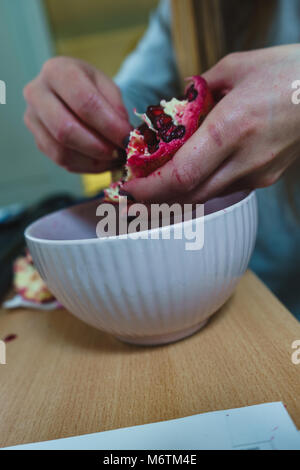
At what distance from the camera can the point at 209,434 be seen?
0.24m

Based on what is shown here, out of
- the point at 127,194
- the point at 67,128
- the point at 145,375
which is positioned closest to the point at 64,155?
the point at 67,128

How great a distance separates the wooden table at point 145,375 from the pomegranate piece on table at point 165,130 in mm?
179

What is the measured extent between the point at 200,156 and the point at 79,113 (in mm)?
178

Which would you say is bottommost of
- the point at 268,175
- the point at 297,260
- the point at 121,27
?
the point at 297,260

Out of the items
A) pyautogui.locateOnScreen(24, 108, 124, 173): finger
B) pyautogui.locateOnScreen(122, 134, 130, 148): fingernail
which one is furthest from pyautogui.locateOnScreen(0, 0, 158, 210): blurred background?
pyautogui.locateOnScreen(122, 134, 130, 148): fingernail

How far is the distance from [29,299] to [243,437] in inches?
15.3

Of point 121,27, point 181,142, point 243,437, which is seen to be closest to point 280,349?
point 243,437

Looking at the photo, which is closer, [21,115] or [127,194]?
[127,194]

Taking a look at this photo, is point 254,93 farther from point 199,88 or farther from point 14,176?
point 14,176

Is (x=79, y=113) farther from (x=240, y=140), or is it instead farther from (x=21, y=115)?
(x=21, y=115)

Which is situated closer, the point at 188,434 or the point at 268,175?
the point at 188,434

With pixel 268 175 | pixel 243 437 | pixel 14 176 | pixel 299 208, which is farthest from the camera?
pixel 14 176

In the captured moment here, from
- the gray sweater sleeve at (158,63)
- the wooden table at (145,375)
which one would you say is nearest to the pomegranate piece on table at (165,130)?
the wooden table at (145,375)

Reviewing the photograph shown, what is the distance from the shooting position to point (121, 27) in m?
5.31
